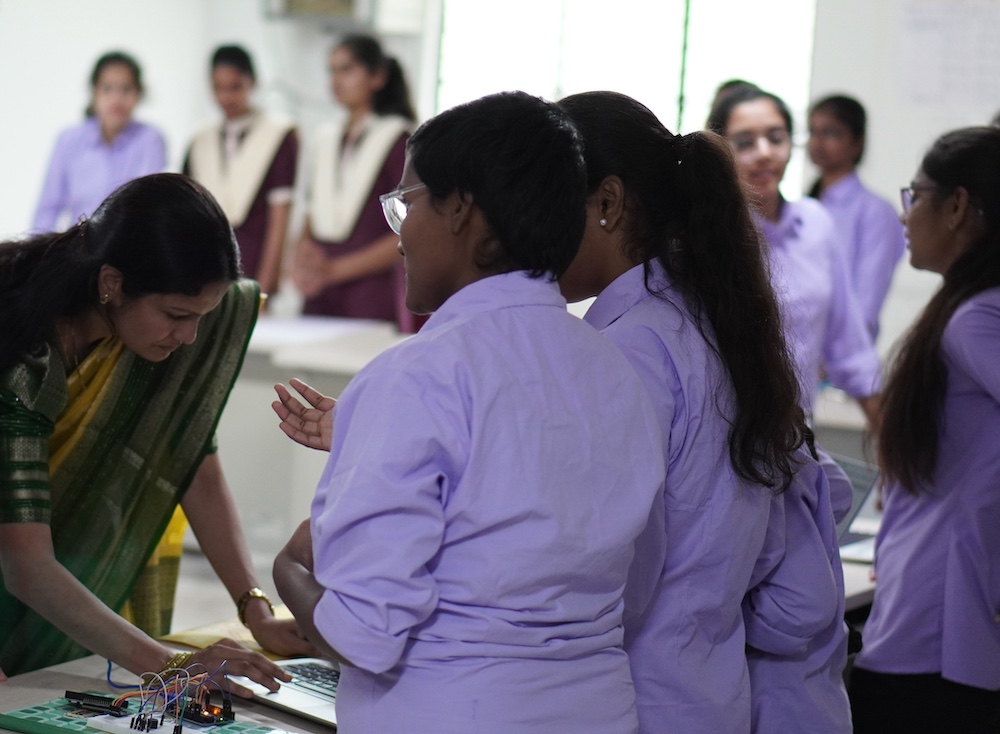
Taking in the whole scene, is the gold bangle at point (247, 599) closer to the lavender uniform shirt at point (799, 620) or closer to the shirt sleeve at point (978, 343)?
the lavender uniform shirt at point (799, 620)

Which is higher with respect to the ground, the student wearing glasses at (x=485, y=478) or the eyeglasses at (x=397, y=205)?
the eyeglasses at (x=397, y=205)

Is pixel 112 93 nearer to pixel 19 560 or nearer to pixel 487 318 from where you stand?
pixel 19 560

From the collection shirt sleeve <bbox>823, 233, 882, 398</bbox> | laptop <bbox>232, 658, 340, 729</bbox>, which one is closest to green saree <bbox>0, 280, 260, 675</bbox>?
laptop <bbox>232, 658, 340, 729</bbox>

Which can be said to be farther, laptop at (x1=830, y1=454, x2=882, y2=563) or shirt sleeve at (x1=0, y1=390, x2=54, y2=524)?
laptop at (x1=830, y1=454, x2=882, y2=563)

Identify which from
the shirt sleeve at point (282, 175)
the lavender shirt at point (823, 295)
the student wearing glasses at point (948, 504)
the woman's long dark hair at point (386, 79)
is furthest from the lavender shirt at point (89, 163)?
the student wearing glasses at point (948, 504)

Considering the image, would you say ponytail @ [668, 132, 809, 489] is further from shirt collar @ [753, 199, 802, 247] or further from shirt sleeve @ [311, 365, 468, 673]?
shirt collar @ [753, 199, 802, 247]

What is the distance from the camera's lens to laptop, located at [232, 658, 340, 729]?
1.35 metres

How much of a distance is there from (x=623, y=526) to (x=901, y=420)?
36.4 inches

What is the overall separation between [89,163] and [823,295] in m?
3.67

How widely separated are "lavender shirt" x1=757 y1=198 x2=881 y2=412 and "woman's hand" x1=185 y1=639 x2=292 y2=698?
5.49 feet

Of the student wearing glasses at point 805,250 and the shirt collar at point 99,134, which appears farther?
the shirt collar at point 99,134

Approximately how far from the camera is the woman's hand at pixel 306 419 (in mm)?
1248

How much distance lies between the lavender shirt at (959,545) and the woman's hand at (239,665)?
3.01ft

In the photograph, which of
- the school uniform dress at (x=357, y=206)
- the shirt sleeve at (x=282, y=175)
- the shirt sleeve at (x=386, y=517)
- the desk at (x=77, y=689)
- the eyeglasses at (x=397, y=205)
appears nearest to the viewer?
the shirt sleeve at (x=386, y=517)
